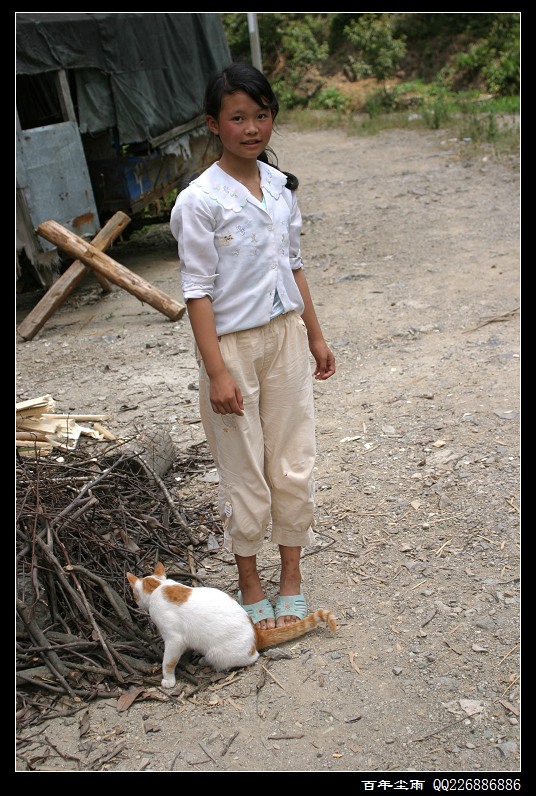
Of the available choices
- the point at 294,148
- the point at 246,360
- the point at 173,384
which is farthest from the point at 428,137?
the point at 246,360

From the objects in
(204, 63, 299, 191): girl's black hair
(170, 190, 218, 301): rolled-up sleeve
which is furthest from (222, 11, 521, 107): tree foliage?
(170, 190, 218, 301): rolled-up sleeve

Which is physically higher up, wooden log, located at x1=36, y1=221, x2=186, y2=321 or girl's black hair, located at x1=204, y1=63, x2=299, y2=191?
girl's black hair, located at x1=204, y1=63, x2=299, y2=191

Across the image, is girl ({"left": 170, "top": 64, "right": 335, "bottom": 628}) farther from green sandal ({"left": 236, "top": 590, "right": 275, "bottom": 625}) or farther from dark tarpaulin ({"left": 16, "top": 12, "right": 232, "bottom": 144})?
dark tarpaulin ({"left": 16, "top": 12, "right": 232, "bottom": 144})

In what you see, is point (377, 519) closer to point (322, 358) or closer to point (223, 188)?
point (322, 358)

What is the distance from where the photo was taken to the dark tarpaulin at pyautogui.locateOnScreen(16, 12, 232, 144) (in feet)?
22.6

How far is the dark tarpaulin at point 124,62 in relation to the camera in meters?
6.90

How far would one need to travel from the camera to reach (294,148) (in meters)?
14.2

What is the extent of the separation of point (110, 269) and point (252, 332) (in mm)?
4295

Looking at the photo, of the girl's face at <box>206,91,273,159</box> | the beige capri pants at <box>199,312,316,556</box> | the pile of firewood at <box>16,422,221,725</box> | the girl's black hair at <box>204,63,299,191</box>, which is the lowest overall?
the pile of firewood at <box>16,422,221,725</box>

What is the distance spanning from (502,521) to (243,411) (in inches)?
55.7

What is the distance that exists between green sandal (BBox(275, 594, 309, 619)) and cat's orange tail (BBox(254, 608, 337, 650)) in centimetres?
13

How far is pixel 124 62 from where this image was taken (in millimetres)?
7707

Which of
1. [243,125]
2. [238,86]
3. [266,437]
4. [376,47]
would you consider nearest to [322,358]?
[266,437]

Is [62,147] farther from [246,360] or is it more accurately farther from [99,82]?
[246,360]
